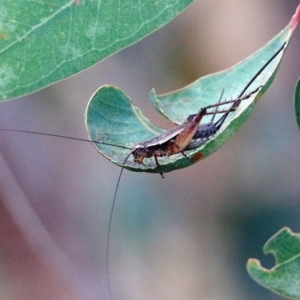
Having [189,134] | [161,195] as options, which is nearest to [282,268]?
[189,134]

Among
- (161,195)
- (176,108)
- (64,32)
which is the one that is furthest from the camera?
(161,195)

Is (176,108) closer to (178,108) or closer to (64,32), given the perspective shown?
(178,108)

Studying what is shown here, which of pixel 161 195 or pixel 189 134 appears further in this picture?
pixel 161 195

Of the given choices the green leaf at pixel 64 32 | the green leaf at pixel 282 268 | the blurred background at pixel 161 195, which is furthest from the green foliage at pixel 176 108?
the blurred background at pixel 161 195

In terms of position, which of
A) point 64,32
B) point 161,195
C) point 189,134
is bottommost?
point 161,195

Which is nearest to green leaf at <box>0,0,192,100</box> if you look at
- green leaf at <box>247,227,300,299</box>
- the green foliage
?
the green foliage

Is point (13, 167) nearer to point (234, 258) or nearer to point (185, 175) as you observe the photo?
point (185, 175)

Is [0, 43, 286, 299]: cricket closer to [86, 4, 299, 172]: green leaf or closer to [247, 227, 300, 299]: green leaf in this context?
[86, 4, 299, 172]: green leaf
